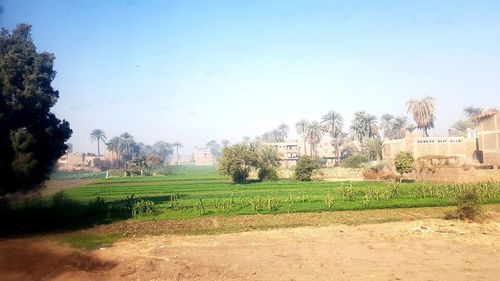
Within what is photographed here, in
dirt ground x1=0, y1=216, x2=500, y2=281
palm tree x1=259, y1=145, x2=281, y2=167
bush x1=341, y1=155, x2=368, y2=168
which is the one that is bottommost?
dirt ground x1=0, y1=216, x2=500, y2=281

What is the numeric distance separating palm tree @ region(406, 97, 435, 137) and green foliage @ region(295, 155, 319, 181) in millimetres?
36641

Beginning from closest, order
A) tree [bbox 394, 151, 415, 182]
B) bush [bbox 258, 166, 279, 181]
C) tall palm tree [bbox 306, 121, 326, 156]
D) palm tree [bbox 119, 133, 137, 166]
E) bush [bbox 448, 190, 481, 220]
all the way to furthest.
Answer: bush [bbox 448, 190, 481, 220] → tree [bbox 394, 151, 415, 182] → bush [bbox 258, 166, 279, 181] → tall palm tree [bbox 306, 121, 326, 156] → palm tree [bbox 119, 133, 137, 166]

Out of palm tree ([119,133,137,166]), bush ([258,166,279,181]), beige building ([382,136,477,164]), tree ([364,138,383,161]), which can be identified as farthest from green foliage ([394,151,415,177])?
palm tree ([119,133,137,166])

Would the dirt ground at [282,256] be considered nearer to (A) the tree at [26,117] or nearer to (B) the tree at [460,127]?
(A) the tree at [26,117]

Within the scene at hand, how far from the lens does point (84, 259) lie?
44.3 feet

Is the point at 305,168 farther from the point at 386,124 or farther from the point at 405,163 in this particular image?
the point at 386,124

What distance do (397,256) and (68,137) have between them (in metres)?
20.4

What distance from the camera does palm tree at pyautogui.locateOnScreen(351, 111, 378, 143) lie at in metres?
82.6

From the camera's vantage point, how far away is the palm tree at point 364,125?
82625 millimetres

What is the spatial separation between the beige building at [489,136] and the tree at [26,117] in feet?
171

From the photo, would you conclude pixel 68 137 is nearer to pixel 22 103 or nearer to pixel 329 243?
pixel 22 103

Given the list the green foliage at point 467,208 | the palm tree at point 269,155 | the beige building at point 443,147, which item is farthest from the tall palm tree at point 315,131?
the green foliage at point 467,208

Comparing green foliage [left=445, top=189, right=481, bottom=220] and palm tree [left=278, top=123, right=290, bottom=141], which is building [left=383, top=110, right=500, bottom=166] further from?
palm tree [left=278, top=123, right=290, bottom=141]

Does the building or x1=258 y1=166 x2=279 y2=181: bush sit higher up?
the building
